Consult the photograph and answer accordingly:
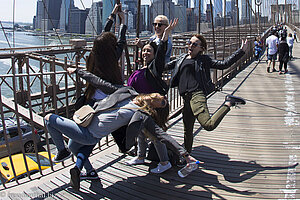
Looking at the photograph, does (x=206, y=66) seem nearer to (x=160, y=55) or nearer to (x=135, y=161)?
(x=160, y=55)

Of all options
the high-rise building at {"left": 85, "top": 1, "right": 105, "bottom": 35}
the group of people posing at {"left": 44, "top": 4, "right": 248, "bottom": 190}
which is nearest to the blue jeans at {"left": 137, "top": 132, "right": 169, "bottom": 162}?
the group of people posing at {"left": 44, "top": 4, "right": 248, "bottom": 190}

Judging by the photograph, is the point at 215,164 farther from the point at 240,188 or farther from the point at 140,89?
the point at 140,89

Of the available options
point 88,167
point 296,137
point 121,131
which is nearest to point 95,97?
point 121,131

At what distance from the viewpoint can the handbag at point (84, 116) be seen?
9.25 ft

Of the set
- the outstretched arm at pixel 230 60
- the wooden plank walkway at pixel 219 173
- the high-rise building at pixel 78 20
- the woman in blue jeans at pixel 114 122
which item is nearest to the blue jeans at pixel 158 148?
the wooden plank walkway at pixel 219 173

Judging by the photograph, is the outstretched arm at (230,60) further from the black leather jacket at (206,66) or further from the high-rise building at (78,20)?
the high-rise building at (78,20)

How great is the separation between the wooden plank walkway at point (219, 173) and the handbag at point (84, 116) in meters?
0.71

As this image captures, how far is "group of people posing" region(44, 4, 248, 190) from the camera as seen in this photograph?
286 cm

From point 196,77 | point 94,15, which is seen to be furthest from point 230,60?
point 94,15

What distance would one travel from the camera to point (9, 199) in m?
2.92

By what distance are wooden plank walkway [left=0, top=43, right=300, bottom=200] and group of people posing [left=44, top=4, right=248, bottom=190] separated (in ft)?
0.65

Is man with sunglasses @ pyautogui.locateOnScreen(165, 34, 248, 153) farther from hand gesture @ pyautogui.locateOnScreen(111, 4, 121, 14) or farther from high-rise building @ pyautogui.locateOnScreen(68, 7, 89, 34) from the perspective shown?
high-rise building @ pyautogui.locateOnScreen(68, 7, 89, 34)

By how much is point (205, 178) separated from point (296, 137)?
2.00 m

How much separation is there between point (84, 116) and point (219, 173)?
5.17ft
